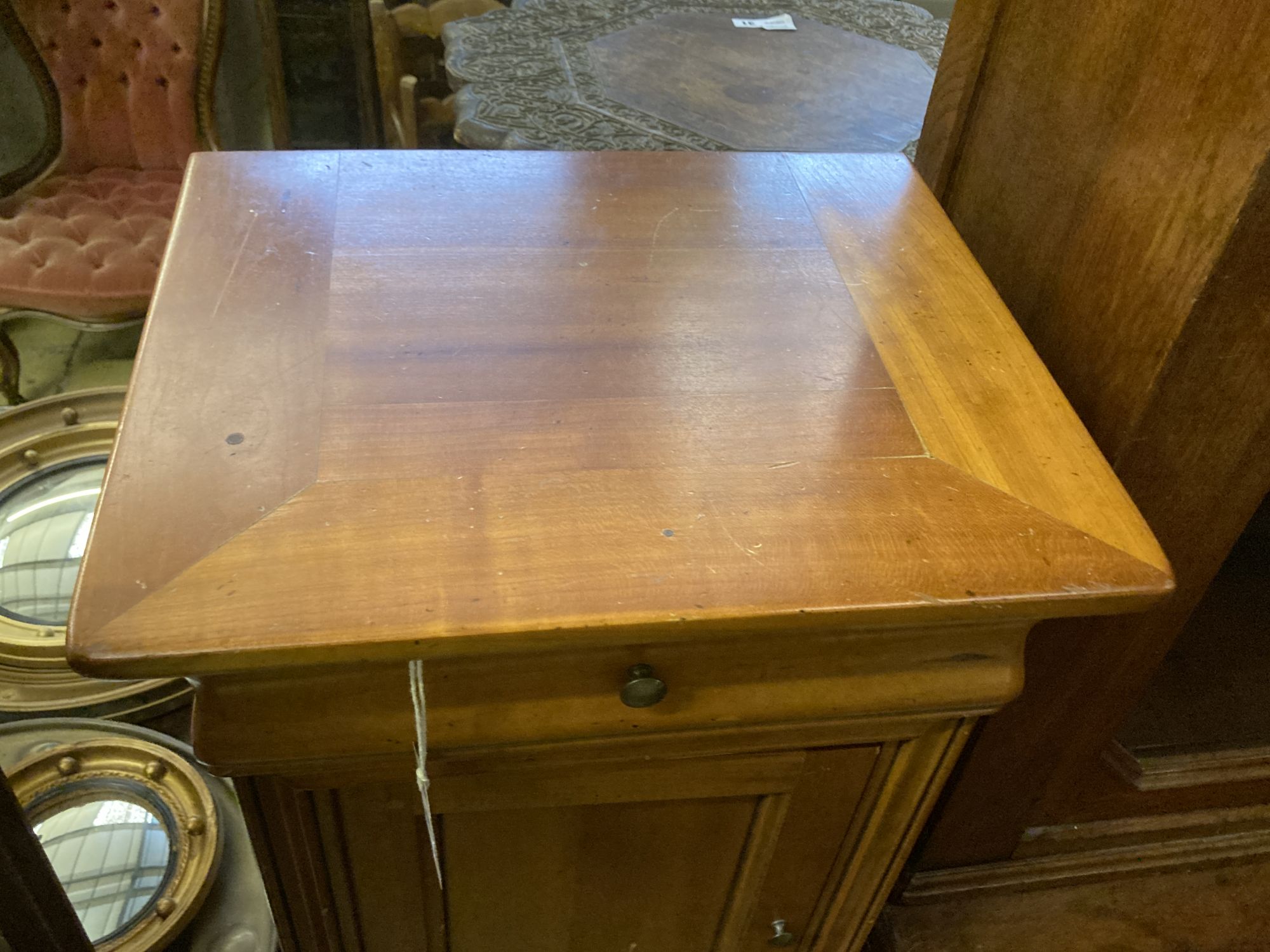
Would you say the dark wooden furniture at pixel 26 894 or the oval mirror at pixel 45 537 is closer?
the dark wooden furniture at pixel 26 894

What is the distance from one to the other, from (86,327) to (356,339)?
4.52ft

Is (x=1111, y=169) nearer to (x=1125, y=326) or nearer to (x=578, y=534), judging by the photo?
(x=1125, y=326)

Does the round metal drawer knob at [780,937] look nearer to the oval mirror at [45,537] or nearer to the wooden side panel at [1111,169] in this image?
the wooden side panel at [1111,169]

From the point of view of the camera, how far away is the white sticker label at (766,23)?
2.14 metres

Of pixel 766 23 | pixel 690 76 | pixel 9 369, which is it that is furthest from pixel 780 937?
pixel 766 23

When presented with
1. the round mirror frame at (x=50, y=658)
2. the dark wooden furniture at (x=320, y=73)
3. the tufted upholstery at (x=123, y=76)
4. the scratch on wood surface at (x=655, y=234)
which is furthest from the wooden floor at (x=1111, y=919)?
the dark wooden furniture at (x=320, y=73)

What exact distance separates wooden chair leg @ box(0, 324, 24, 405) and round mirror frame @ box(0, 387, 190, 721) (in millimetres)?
427

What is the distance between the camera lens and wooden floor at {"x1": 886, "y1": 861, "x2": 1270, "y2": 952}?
1230mm

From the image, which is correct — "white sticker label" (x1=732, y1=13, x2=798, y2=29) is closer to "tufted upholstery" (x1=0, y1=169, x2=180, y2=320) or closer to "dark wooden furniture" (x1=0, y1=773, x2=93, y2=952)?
"tufted upholstery" (x1=0, y1=169, x2=180, y2=320)

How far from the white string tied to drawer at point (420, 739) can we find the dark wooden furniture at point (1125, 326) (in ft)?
1.85

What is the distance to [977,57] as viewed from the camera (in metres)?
0.92

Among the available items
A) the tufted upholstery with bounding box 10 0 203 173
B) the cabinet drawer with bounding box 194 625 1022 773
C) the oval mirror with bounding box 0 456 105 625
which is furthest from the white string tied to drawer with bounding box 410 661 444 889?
the tufted upholstery with bounding box 10 0 203 173

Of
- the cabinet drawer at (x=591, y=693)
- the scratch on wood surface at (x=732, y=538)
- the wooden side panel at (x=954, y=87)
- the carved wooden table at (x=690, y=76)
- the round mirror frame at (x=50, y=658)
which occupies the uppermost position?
the wooden side panel at (x=954, y=87)

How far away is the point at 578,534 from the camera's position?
562 millimetres
